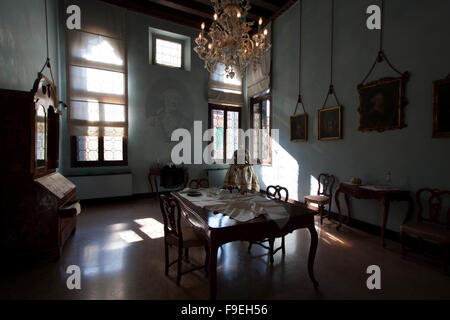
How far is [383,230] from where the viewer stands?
123 inches

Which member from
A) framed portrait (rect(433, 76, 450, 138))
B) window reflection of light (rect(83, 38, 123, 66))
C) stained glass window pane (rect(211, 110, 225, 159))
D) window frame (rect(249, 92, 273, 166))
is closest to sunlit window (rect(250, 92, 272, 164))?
window frame (rect(249, 92, 273, 166))

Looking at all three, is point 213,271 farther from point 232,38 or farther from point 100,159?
point 100,159

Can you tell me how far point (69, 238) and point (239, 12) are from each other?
3.94 metres

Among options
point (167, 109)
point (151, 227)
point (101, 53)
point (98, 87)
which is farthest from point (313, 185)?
point (101, 53)

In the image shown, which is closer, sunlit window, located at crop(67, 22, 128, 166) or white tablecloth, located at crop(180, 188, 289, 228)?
white tablecloth, located at crop(180, 188, 289, 228)

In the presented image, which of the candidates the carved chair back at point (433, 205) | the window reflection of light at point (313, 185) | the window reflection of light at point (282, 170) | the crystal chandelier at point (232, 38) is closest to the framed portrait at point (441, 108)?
the carved chair back at point (433, 205)

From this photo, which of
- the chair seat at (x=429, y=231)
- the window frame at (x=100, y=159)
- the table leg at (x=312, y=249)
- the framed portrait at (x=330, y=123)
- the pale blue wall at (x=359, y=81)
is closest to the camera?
the table leg at (x=312, y=249)

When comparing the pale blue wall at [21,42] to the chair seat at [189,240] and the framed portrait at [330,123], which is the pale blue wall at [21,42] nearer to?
the chair seat at [189,240]

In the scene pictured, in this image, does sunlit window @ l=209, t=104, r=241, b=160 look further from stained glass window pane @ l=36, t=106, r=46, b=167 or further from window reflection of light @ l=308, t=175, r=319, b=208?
stained glass window pane @ l=36, t=106, r=46, b=167

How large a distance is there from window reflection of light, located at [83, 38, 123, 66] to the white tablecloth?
4.46 m

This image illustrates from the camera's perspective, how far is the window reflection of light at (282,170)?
17.1 ft

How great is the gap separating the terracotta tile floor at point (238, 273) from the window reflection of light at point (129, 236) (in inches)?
0.6

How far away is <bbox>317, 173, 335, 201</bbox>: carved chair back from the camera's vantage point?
4.18m
